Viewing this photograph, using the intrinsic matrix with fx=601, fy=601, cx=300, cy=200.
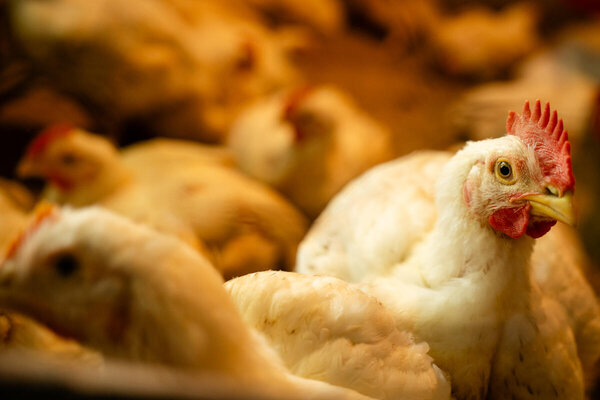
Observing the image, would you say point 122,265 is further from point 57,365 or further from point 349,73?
point 349,73

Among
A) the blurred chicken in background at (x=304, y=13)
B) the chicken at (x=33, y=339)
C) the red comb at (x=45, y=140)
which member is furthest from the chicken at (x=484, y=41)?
the chicken at (x=33, y=339)

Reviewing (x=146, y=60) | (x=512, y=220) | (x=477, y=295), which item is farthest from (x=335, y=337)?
(x=146, y=60)

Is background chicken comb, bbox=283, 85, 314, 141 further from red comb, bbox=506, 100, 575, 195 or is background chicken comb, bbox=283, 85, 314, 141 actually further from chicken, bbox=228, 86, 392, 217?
red comb, bbox=506, 100, 575, 195

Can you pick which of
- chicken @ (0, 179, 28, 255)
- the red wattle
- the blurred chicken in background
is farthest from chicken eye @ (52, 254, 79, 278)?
the blurred chicken in background

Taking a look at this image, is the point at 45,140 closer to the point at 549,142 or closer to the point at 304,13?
the point at 549,142

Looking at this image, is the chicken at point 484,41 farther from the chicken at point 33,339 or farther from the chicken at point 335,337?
the chicken at point 33,339

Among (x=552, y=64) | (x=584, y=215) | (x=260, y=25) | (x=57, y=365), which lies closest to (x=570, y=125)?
(x=584, y=215)
